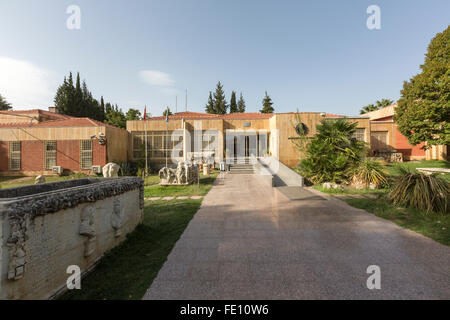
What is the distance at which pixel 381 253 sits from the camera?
3.19 meters

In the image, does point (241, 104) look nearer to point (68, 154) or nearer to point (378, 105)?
point (378, 105)

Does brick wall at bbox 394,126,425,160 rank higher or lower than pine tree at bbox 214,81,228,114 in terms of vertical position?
lower

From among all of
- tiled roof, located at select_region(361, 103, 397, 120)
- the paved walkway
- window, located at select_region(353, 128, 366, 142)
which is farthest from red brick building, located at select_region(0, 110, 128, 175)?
tiled roof, located at select_region(361, 103, 397, 120)

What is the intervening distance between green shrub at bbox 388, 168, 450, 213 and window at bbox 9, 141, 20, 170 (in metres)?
24.8

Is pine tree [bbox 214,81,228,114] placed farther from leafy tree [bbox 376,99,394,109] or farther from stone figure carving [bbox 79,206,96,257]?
stone figure carving [bbox 79,206,96,257]

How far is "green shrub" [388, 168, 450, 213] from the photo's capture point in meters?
5.21

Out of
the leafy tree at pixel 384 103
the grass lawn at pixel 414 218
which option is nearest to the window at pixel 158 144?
the grass lawn at pixel 414 218

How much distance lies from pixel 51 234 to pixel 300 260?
11.0 feet

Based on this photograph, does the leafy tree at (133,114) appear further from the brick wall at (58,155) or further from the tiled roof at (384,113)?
the tiled roof at (384,113)

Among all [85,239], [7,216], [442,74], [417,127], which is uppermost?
[442,74]

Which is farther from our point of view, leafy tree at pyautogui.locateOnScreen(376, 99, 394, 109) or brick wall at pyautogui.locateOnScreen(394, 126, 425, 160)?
leafy tree at pyautogui.locateOnScreen(376, 99, 394, 109)
